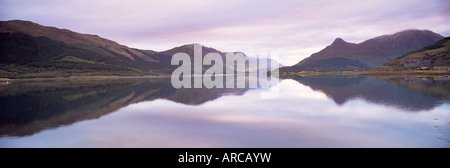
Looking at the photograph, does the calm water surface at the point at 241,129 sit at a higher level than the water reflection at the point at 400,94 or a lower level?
lower

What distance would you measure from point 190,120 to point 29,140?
12129mm

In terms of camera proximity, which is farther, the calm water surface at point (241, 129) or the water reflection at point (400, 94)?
the water reflection at point (400, 94)

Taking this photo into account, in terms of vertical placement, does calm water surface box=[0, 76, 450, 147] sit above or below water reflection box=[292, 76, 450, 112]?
below

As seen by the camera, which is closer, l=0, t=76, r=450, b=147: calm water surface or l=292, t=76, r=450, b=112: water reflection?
l=0, t=76, r=450, b=147: calm water surface

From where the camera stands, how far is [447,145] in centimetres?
1555

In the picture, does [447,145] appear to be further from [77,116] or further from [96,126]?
[77,116]

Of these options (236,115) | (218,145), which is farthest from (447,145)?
(236,115)

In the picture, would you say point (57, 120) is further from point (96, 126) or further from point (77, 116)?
point (96, 126)

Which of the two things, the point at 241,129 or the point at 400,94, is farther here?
the point at 400,94

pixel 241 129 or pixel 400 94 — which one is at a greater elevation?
pixel 400 94
